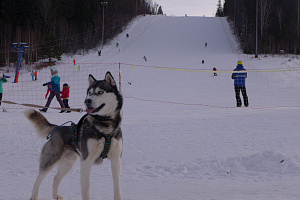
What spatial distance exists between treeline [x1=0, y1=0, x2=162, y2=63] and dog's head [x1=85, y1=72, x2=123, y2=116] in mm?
33752

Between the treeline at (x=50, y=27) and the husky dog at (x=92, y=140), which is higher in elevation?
the treeline at (x=50, y=27)

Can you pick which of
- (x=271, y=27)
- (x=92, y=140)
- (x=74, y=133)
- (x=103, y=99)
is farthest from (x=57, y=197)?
(x=271, y=27)

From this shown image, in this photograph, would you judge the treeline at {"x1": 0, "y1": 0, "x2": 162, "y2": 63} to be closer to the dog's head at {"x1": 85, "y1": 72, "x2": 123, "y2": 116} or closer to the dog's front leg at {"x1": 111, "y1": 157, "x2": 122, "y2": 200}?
the dog's head at {"x1": 85, "y1": 72, "x2": 123, "y2": 116}

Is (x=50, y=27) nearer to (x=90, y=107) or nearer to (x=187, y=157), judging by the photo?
(x=187, y=157)

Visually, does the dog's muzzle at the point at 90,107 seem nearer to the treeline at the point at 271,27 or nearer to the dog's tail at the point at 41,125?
the dog's tail at the point at 41,125

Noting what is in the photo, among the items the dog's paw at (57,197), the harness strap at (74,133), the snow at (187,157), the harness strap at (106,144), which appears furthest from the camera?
the snow at (187,157)

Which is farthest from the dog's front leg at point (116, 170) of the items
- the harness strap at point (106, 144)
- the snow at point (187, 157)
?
the snow at point (187, 157)

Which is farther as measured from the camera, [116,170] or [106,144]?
[116,170]

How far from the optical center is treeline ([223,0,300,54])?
42.7 metres

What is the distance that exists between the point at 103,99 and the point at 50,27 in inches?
1969

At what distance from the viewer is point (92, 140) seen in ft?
11.3

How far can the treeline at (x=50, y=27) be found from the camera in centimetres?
3737

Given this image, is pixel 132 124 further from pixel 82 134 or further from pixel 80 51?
pixel 80 51

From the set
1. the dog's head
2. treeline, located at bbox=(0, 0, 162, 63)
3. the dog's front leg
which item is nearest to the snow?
the dog's front leg
